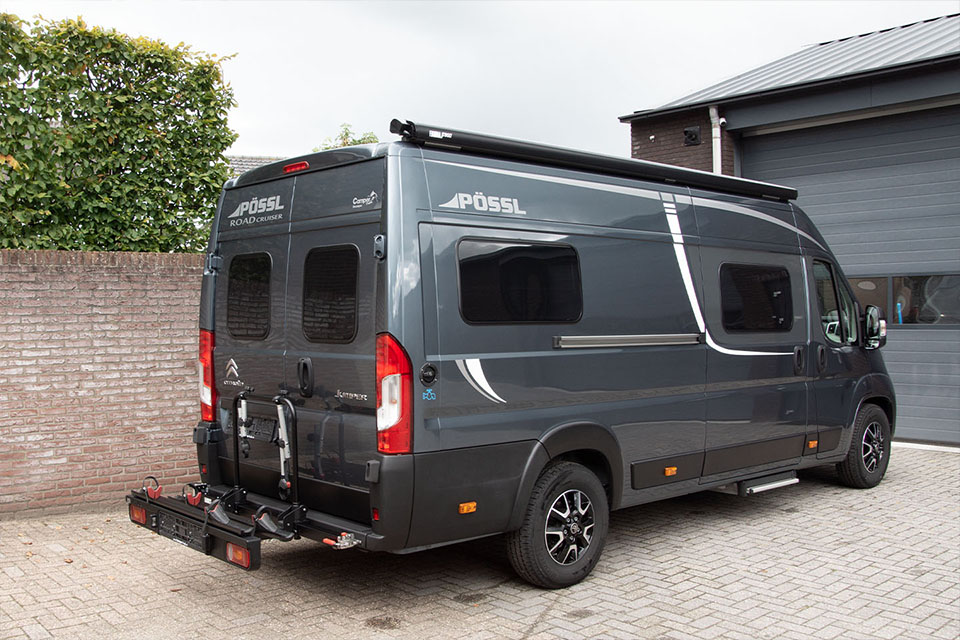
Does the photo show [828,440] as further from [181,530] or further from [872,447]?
[181,530]

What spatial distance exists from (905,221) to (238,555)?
9.37 m

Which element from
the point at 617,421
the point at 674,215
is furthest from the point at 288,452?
the point at 674,215

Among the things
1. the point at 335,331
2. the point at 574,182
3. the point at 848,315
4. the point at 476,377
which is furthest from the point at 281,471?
the point at 848,315

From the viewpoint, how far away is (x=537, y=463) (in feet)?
17.2

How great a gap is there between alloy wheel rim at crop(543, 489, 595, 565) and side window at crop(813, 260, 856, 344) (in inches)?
132

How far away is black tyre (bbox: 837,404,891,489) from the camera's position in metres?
8.13

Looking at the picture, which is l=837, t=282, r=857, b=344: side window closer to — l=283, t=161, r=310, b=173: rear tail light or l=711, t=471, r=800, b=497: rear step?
l=711, t=471, r=800, b=497: rear step

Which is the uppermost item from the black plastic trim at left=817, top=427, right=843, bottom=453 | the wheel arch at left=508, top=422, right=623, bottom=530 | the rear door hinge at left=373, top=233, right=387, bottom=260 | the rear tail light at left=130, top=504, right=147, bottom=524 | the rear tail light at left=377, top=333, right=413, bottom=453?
the rear door hinge at left=373, top=233, right=387, bottom=260

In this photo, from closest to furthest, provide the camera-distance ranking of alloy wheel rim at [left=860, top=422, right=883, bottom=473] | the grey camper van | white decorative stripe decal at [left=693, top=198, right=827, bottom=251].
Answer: the grey camper van < white decorative stripe decal at [left=693, top=198, right=827, bottom=251] < alloy wheel rim at [left=860, top=422, right=883, bottom=473]

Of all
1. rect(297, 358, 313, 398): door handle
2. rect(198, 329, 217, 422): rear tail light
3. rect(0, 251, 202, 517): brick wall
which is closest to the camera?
rect(297, 358, 313, 398): door handle

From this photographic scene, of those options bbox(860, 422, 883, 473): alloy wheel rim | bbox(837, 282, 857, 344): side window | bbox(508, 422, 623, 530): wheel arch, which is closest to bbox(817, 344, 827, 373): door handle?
bbox(837, 282, 857, 344): side window

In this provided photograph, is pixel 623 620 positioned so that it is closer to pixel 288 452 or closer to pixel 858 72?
pixel 288 452

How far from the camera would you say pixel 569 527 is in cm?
550

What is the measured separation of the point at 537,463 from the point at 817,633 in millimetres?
1754
